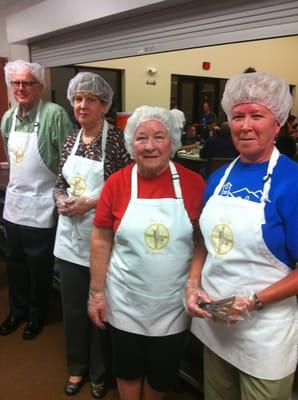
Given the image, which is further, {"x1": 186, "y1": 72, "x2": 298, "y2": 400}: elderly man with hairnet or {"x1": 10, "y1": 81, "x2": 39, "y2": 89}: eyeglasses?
{"x1": 10, "y1": 81, "x2": 39, "y2": 89}: eyeglasses

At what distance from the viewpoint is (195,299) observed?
1143 millimetres

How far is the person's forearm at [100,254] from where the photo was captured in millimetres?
1354

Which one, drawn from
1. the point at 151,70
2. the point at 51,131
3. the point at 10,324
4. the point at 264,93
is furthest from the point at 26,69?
the point at 151,70

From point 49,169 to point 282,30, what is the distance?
132cm

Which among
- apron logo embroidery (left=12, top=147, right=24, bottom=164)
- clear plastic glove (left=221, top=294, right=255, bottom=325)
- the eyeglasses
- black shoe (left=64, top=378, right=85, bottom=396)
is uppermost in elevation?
the eyeglasses

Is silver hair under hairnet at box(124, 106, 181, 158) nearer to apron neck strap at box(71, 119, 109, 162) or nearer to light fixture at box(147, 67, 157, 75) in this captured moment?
apron neck strap at box(71, 119, 109, 162)

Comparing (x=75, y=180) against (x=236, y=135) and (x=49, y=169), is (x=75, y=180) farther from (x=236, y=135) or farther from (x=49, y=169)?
(x=236, y=135)

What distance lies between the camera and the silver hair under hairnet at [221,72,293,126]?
3.28 ft

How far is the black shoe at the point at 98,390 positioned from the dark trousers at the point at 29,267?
0.67 metres

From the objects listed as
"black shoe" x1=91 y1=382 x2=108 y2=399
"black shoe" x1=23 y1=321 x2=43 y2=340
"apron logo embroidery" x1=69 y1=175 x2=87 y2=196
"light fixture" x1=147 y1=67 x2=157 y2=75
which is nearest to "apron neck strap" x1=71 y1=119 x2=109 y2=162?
"apron logo embroidery" x1=69 y1=175 x2=87 y2=196

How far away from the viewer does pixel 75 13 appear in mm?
2469

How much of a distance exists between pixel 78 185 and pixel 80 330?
738 mm

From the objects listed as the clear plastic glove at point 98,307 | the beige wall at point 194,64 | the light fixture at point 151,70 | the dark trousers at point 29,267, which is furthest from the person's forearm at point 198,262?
the light fixture at point 151,70

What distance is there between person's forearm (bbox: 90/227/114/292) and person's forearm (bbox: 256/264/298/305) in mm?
603
